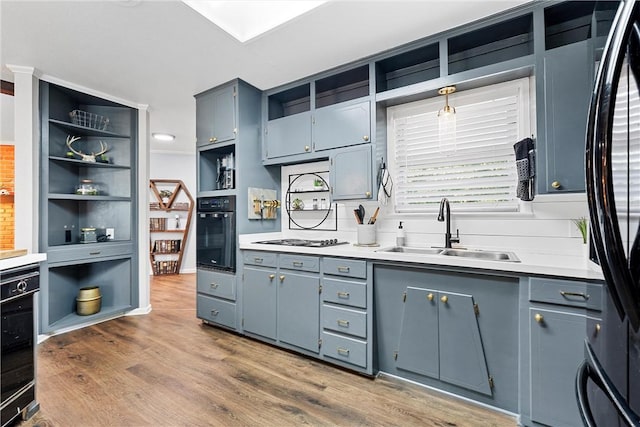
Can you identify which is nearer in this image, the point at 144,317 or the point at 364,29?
the point at 364,29

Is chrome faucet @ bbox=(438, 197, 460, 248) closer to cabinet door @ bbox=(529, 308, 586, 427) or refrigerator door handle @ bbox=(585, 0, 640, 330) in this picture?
cabinet door @ bbox=(529, 308, 586, 427)

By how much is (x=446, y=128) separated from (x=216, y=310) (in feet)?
9.17

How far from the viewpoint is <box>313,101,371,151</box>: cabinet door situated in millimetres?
2467

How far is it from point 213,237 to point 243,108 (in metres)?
1.39

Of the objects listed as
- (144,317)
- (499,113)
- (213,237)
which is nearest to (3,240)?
(144,317)

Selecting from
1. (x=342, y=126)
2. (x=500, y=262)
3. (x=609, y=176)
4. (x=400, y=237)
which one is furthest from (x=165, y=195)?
(x=609, y=176)

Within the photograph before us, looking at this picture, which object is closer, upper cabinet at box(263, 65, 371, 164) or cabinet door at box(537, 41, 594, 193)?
cabinet door at box(537, 41, 594, 193)

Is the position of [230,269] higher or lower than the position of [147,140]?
lower

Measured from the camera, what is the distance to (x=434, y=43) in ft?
7.19

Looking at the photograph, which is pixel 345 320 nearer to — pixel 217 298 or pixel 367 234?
pixel 367 234

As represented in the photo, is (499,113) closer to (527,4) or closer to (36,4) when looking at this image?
(527,4)

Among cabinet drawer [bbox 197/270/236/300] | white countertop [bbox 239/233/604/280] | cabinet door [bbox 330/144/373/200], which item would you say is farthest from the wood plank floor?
cabinet door [bbox 330/144/373/200]

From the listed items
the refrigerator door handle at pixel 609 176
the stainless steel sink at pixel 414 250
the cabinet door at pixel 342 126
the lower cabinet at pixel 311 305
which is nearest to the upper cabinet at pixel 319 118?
the cabinet door at pixel 342 126

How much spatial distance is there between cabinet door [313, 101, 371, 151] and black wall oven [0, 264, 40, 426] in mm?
2235
